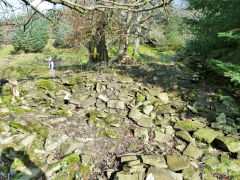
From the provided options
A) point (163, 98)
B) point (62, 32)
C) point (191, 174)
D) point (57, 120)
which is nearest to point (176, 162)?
point (191, 174)

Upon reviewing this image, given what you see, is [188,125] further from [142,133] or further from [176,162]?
[176,162]

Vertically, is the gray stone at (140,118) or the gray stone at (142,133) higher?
the gray stone at (140,118)

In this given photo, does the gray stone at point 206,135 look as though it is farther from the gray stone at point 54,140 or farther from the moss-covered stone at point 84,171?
the gray stone at point 54,140

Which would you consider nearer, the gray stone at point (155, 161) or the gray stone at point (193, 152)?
the gray stone at point (155, 161)

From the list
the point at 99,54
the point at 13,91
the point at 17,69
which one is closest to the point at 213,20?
the point at 99,54

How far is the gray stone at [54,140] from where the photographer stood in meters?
3.71

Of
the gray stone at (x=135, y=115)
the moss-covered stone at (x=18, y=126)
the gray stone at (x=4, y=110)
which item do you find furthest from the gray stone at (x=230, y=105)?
the gray stone at (x=4, y=110)

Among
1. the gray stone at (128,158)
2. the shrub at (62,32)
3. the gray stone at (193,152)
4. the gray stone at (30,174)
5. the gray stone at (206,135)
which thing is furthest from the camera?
the shrub at (62,32)

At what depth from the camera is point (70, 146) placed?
12.3 ft

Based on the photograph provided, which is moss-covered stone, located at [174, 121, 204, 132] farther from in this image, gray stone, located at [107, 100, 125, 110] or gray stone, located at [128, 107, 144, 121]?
gray stone, located at [107, 100, 125, 110]

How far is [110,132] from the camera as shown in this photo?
4.48 m

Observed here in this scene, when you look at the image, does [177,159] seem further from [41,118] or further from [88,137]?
[41,118]

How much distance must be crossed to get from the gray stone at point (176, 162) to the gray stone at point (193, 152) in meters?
0.34

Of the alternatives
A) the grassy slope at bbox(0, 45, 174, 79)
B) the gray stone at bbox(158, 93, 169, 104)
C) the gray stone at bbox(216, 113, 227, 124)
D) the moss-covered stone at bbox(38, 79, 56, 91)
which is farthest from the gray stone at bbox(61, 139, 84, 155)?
the grassy slope at bbox(0, 45, 174, 79)
